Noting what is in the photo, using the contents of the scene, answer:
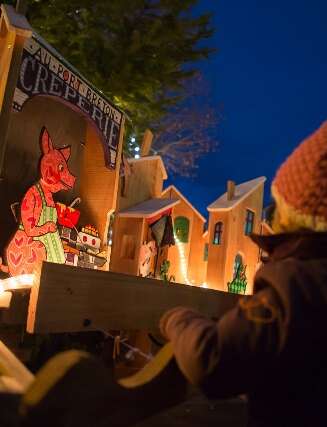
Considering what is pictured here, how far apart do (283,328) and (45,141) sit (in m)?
3.19

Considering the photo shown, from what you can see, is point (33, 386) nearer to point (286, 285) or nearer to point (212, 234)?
point (286, 285)

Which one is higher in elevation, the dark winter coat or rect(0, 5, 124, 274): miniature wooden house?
rect(0, 5, 124, 274): miniature wooden house

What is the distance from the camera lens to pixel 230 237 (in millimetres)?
9266

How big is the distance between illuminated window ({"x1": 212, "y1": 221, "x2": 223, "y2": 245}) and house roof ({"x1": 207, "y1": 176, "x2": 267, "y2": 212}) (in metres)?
0.35

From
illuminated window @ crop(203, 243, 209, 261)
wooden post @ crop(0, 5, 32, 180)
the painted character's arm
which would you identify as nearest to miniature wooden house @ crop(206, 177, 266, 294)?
illuminated window @ crop(203, 243, 209, 261)

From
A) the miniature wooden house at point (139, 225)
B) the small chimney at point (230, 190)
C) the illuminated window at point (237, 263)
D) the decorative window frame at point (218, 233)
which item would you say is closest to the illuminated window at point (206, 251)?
the decorative window frame at point (218, 233)

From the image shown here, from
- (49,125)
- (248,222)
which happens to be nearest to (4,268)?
(49,125)

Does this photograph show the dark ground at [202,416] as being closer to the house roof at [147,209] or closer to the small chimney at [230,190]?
the house roof at [147,209]

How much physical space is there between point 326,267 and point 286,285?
116 mm

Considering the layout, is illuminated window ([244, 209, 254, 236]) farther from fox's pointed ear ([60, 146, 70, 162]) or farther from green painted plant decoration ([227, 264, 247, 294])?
fox's pointed ear ([60, 146, 70, 162])

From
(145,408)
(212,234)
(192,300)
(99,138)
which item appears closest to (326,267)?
(145,408)

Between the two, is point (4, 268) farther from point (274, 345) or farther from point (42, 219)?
point (274, 345)

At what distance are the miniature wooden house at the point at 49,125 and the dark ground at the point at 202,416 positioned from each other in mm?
1667

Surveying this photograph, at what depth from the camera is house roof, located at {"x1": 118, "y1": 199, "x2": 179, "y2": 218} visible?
21.4 feet
